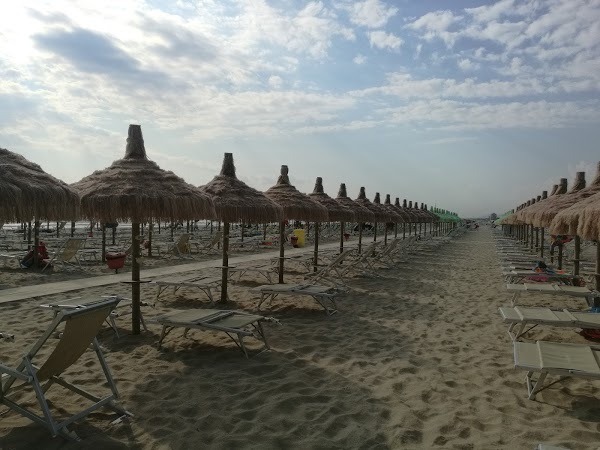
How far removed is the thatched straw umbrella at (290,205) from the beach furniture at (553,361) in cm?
524

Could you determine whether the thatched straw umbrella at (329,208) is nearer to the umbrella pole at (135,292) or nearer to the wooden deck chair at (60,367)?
the umbrella pole at (135,292)

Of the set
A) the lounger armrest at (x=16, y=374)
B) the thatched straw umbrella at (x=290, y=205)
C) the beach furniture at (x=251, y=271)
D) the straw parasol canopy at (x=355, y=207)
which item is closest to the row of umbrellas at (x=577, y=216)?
the thatched straw umbrella at (x=290, y=205)

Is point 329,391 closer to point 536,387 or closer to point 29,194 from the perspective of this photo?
point 536,387

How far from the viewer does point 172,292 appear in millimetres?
7770

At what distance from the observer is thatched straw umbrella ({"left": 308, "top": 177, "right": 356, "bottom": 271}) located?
424 inches

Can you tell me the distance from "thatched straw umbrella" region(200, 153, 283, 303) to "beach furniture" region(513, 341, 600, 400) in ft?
13.6

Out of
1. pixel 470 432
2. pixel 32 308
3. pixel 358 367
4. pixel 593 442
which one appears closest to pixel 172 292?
pixel 32 308

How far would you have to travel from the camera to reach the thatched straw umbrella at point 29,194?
10.5 ft

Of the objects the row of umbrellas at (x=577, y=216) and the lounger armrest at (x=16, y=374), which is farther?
the row of umbrellas at (x=577, y=216)

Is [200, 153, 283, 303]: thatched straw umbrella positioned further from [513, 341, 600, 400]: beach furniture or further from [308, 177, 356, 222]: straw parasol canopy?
[513, 341, 600, 400]: beach furniture

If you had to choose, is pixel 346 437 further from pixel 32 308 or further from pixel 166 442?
pixel 32 308

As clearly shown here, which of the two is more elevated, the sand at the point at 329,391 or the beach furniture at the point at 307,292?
the beach furniture at the point at 307,292

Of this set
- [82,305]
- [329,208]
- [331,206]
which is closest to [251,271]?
[329,208]

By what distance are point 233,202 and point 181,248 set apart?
8.13 meters
